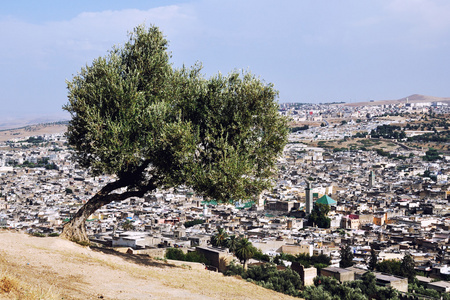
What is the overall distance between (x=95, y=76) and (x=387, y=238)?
134 feet

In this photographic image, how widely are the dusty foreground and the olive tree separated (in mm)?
1492

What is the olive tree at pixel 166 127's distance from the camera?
12.4m

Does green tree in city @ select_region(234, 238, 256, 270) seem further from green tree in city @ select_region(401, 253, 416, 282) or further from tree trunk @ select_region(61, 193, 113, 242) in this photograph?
tree trunk @ select_region(61, 193, 113, 242)

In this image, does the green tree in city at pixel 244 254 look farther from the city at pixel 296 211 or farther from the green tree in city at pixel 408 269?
the green tree in city at pixel 408 269

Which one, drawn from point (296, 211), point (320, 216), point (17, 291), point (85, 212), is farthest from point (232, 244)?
point (17, 291)

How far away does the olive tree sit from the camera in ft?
40.8

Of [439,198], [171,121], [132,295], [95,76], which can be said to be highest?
[95,76]

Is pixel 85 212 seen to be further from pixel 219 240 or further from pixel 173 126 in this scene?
pixel 219 240

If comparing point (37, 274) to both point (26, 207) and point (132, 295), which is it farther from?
point (26, 207)

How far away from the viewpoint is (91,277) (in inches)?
414

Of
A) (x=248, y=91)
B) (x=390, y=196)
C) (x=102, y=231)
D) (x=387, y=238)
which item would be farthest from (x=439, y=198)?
(x=248, y=91)

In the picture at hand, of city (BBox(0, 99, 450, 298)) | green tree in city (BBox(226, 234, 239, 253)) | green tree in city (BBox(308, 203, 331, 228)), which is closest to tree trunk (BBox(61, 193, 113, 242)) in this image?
city (BBox(0, 99, 450, 298))

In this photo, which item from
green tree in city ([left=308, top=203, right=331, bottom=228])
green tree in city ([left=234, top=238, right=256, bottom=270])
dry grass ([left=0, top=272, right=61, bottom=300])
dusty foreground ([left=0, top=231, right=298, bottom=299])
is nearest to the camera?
dry grass ([left=0, top=272, right=61, bottom=300])

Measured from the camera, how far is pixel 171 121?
1301 cm
